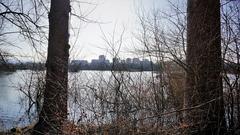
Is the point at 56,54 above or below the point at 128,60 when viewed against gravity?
above

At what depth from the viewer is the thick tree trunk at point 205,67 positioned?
6453 mm

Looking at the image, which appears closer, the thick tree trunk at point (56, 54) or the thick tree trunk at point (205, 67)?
the thick tree trunk at point (205, 67)

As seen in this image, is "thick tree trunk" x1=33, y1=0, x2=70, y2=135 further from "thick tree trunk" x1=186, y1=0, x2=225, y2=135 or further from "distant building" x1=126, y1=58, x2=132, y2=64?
"thick tree trunk" x1=186, y1=0, x2=225, y2=135

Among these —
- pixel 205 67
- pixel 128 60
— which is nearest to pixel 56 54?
pixel 128 60

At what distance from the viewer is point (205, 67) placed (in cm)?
679

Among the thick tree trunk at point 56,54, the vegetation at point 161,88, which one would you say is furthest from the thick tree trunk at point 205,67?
the thick tree trunk at point 56,54

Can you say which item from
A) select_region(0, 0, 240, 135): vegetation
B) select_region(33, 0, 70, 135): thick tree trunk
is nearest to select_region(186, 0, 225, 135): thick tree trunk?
select_region(0, 0, 240, 135): vegetation

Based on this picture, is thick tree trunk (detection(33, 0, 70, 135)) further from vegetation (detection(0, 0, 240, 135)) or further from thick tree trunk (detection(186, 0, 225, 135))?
thick tree trunk (detection(186, 0, 225, 135))

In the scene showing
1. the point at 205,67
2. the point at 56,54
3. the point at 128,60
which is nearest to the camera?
the point at 205,67

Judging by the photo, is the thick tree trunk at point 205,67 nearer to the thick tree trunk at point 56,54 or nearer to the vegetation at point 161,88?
the vegetation at point 161,88

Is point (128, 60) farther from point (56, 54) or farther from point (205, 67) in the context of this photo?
point (205, 67)

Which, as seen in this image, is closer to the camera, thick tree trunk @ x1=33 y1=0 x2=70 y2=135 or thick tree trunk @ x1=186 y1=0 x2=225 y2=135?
thick tree trunk @ x1=186 y1=0 x2=225 y2=135

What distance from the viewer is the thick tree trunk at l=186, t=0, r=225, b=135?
6.45 m

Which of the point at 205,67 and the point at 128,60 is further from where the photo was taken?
the point at 128,60
